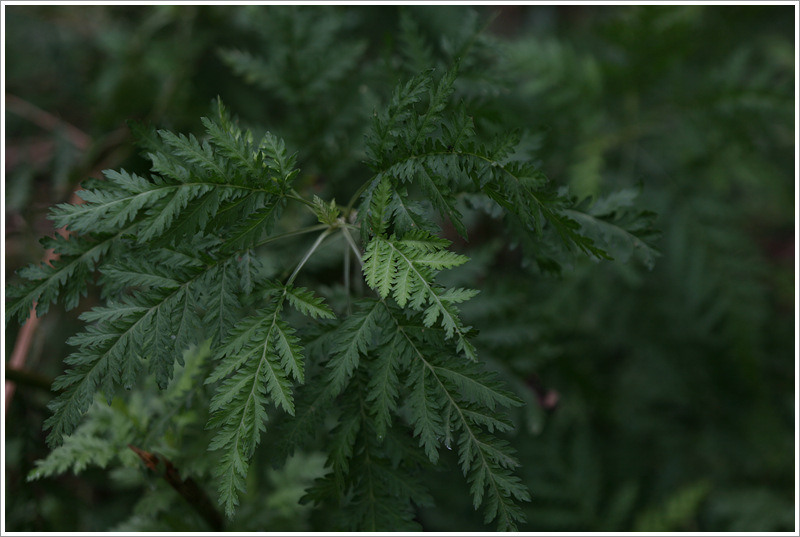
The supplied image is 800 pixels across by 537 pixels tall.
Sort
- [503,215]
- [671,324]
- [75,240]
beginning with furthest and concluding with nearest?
[671,324], [503,215], [75,240]

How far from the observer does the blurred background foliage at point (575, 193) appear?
1955 mm

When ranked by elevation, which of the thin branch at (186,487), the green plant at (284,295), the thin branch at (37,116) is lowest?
the thin branch at (186,487)

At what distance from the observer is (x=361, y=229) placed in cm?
115

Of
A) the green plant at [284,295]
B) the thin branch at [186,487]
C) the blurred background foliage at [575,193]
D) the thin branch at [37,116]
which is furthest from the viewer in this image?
the thin branch at [37,116]

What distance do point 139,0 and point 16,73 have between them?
26.1 inches

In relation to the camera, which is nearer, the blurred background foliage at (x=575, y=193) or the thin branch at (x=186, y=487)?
the thin branch at (x=186, y=487)

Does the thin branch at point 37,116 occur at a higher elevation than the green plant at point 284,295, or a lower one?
higher

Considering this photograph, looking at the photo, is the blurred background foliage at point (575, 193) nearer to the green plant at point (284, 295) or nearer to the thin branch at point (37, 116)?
the thin branch at point (37, 116)

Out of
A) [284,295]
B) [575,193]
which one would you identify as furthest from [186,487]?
[575,193]

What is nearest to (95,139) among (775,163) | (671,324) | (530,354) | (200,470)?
(200,470)

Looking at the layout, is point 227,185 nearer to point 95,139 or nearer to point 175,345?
point 175,345

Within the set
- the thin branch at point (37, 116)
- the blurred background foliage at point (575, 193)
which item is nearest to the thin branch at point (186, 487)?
the blurred background foliage at point (575, 193)

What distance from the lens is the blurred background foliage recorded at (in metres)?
1.96

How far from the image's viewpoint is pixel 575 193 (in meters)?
2.33
